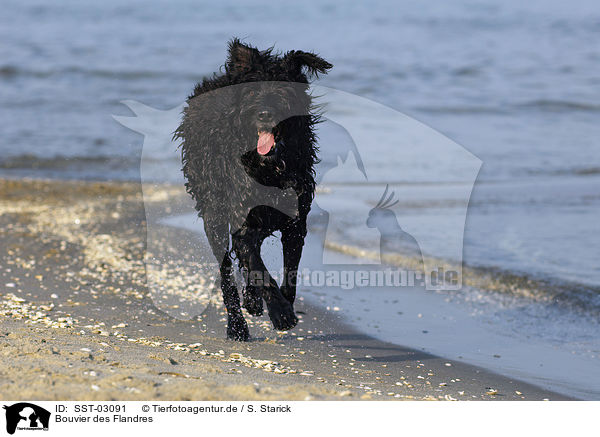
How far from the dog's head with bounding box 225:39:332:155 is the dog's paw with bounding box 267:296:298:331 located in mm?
934

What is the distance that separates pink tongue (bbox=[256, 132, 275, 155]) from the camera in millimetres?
4691

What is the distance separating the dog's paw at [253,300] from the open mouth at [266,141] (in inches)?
35.8

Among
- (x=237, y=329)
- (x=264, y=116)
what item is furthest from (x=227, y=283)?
(x=264, y=116)

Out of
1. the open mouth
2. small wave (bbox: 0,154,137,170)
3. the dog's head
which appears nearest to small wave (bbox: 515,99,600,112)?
small wave (bbox: 0,154,137,170)

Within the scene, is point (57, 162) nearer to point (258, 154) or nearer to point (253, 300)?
point (253, 300)

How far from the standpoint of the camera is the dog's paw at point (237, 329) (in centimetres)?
541

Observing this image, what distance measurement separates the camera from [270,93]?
15.4 ft

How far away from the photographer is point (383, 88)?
20.2 metres

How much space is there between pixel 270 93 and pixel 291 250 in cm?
108

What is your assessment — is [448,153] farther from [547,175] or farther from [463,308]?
[463,308]

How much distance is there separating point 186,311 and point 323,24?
2883 centimetres

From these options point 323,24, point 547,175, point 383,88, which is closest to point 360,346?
point 547,175
